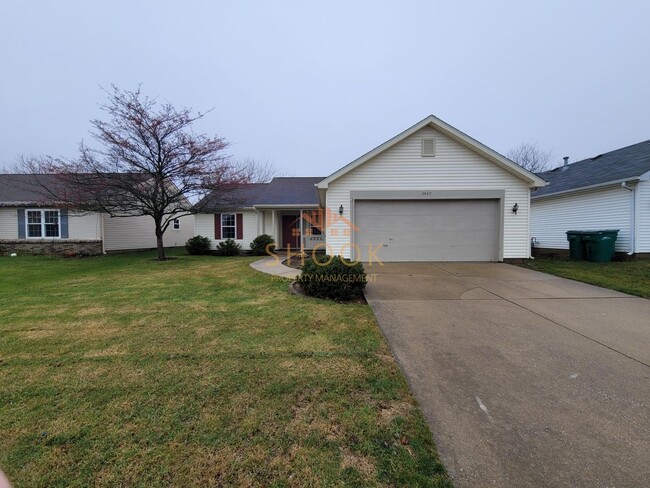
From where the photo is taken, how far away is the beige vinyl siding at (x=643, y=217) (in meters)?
10.1

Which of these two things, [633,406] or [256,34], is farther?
[256,34]

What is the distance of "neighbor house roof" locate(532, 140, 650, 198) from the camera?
10588 mm

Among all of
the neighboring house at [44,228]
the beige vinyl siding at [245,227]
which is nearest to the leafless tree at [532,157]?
the beige vinyl siding at [245,227]

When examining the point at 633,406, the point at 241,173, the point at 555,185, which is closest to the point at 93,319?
the point at 633,406

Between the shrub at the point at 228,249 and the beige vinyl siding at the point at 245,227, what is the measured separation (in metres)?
0.88

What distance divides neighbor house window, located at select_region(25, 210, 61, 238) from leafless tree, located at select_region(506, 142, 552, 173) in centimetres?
4204

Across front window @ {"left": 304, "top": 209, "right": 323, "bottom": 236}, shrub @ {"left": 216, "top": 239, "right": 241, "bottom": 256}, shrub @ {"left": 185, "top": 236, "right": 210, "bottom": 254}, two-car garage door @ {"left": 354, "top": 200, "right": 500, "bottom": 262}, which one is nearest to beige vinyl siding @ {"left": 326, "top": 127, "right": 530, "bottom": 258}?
two-car garage door @ {"left": 354, "top": 200, "right": 500, "bottom": 262}

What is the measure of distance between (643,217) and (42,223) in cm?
2773

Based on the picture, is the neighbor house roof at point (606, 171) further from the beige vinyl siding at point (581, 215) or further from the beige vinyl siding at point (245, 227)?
the beige vinyl siding at point (245, 227)

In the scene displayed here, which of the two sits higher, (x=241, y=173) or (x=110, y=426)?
(x=241, y=173)

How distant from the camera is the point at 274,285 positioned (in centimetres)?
695

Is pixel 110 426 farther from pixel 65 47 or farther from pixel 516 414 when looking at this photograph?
pixel 65 47

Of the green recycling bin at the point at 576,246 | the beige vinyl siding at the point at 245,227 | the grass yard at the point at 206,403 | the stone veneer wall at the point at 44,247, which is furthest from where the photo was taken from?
the beige vinyl siding at the point at 245,227

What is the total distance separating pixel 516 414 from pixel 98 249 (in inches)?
761
